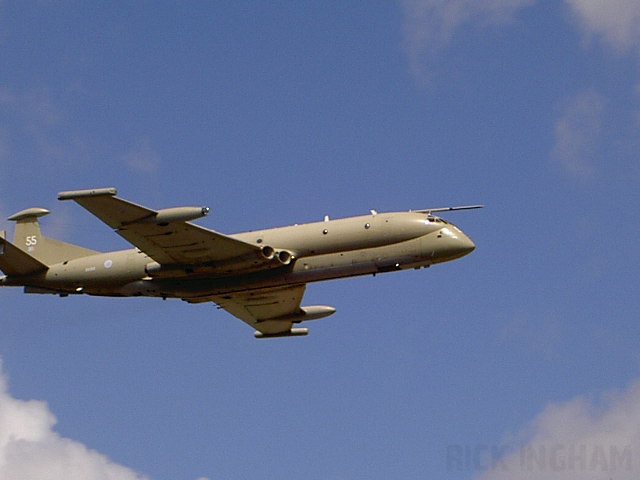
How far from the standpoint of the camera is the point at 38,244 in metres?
51.3

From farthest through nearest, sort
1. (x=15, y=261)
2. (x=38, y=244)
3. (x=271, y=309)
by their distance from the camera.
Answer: (x=271, y=309), (x=38, y=244), (x=15, y=261)

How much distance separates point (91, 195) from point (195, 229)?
4.71 metres

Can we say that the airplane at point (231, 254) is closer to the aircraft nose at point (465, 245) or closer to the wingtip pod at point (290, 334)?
the aircraft nose at point (465, 245)

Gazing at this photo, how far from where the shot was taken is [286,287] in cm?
5022

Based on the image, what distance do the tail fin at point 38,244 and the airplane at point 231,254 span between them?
867 millimetres

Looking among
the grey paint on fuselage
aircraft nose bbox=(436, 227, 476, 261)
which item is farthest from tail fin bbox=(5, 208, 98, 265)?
aircraft nose bbox=(436, 227, 476, 261)

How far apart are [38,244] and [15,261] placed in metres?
2.11

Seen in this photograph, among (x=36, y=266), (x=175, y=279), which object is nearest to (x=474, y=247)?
(x=175, y=279)

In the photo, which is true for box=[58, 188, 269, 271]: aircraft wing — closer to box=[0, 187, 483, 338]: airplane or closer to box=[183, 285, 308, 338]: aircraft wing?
box=[0, 187, 483, 338]: airplane

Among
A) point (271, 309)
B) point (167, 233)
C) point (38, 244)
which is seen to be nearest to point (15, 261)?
Answer: point (38, 244)

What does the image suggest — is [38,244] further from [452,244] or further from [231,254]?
[452,244]

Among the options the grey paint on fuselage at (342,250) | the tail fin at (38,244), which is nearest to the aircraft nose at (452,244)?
the grey paint on fuselage at (342,250)

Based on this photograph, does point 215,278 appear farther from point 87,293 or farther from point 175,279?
point 87,293

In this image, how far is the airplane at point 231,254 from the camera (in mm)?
44969
